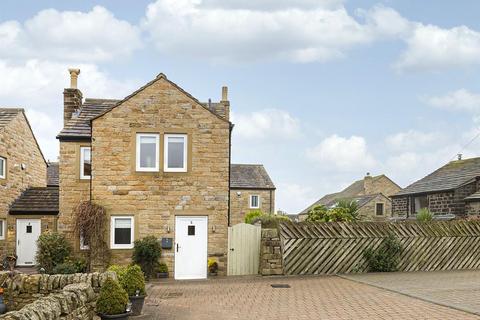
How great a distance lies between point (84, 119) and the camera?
2361 centimetres

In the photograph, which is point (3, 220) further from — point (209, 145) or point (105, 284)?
point (105, 284)

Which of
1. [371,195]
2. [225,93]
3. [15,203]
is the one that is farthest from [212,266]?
[371,195]

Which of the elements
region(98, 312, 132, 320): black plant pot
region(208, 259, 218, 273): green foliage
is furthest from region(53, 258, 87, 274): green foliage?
region(98, 312, 132, 320): black plant pot

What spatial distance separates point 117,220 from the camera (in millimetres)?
20359

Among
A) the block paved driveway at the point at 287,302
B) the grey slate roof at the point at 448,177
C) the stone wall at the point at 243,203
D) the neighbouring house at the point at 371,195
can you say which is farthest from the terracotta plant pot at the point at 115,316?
the stone wall at the point at 243,203

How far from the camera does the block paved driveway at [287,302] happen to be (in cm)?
1181

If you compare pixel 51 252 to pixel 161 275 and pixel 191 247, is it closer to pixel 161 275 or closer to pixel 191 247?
pixel 161 275

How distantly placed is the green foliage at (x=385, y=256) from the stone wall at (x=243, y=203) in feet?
81.7

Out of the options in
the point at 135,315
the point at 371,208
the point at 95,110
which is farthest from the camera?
the point at 371,208

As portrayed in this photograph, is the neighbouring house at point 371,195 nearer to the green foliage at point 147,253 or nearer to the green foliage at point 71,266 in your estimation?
the green foliage at point 147,253

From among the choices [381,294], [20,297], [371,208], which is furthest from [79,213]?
[371,208]

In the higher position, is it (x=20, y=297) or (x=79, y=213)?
(x=79, y=213)

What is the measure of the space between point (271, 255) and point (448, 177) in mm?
21474

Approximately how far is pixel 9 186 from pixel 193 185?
12.1 meters
